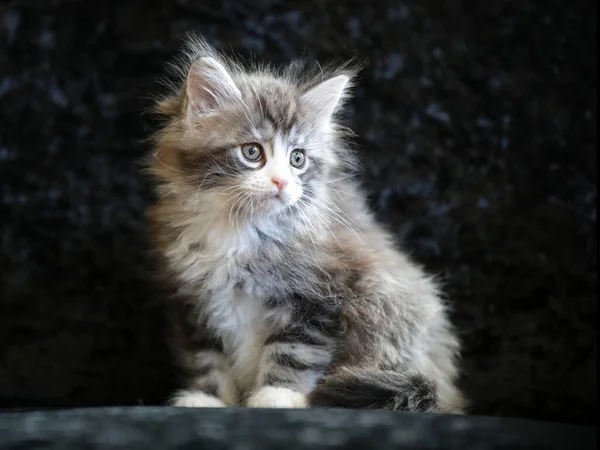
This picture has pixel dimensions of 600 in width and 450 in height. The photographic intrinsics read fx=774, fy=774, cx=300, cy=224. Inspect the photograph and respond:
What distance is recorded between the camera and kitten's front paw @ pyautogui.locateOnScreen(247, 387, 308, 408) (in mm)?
1472

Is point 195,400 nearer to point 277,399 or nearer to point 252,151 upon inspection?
point 277,399

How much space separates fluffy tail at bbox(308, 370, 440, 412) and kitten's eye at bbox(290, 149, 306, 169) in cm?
45

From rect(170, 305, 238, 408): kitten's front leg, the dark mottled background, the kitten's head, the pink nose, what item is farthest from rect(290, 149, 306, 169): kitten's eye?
the dark mottled background

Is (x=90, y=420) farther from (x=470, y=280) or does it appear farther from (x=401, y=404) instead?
(x=470, y=280)

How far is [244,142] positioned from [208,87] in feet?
0.51

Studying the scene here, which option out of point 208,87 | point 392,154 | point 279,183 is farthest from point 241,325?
point 392,154

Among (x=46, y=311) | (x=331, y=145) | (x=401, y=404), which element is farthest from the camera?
(x=46, y=311)

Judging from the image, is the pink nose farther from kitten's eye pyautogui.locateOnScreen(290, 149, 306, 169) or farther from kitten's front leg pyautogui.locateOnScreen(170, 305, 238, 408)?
kitten's front leg pyautogui.locateOnScreen(170, 305, 238, 408)

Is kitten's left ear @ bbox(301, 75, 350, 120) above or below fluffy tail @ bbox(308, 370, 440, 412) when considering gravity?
above

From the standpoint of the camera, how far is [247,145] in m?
1.60

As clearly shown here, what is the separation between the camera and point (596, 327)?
200 cm

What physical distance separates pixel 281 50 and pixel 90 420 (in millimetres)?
1189

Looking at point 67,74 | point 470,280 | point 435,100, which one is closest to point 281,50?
point 435,100

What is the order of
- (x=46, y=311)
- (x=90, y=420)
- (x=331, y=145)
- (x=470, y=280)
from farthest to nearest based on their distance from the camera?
(x=470, y=280) < (x=46, y=311) < (x=331, y=145) < (x=90, y=420)
